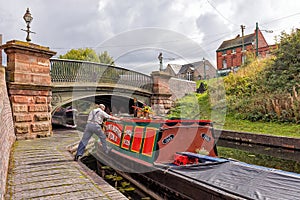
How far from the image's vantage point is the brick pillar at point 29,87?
29.3 ft

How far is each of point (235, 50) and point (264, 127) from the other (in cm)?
2968

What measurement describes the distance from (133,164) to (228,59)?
37.9 m

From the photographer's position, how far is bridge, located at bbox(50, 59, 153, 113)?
11.5 meters

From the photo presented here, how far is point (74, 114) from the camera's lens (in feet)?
65.5

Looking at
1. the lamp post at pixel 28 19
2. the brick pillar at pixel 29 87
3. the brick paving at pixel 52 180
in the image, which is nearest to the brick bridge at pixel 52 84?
the brick pillar at pixel 29 87

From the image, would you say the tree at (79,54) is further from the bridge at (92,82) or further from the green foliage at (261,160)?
the green foliage at (261,160)

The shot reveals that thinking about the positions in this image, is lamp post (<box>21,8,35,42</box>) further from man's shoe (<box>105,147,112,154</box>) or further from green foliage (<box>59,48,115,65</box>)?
green foliage (<box>59,48,115,65</box>)

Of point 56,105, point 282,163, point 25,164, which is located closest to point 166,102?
point 56,105

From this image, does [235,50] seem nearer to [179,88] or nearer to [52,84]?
[179,88]

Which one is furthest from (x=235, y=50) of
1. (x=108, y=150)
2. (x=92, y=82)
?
(x=108, y=150)

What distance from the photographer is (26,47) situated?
916 centimetres

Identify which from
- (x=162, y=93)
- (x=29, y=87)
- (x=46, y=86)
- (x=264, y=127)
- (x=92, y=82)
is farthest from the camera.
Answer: (x=162, y=93)

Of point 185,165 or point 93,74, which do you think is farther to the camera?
point 93,74

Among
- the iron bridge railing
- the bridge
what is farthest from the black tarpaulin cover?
the iron bridge railing
